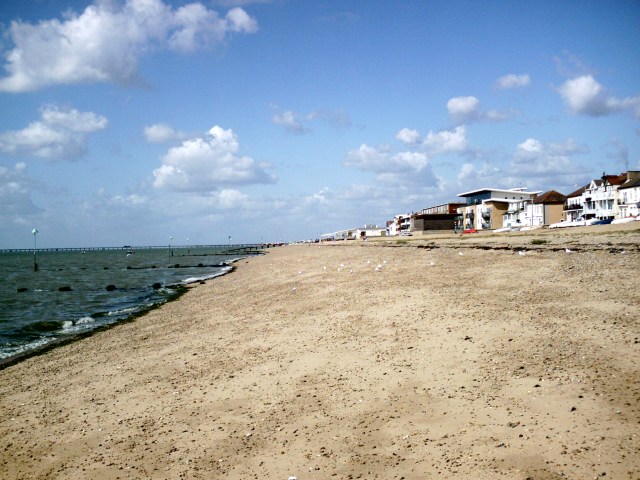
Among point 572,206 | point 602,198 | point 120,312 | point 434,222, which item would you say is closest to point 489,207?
point 434,222

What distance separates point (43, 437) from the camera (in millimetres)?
7629

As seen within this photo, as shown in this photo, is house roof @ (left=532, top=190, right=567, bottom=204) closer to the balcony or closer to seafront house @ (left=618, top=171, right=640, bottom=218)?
the balcony

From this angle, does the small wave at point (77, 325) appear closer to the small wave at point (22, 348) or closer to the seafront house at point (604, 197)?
the small wave at point (22, 348)

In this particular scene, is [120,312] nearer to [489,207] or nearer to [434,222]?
[434,222]

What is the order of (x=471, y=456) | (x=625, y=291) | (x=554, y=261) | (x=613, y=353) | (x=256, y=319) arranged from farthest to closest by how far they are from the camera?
1. (x=554, y=261)
2. (x=256, y=319)
3. (x=625, y=291)
4. (x=613, y=353)
5. (x=471, y=456)

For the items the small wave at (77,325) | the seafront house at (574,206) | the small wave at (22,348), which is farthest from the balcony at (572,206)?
the small wave at (22,348)

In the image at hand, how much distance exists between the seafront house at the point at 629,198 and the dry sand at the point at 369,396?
65.7m

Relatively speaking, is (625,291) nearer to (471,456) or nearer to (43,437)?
(471,456)

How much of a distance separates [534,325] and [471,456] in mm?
4936

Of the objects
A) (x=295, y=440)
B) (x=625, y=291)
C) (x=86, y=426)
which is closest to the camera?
(x=295, y=440)

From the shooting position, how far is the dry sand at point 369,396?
5410 mm

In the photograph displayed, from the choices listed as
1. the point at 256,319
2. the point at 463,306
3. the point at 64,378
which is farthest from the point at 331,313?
the point at 64,378

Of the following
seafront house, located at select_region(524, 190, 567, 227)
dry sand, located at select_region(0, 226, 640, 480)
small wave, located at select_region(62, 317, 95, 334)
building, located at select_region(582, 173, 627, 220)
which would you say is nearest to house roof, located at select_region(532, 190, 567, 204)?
seafront house, located at select_region(524, 190, 567, 227)

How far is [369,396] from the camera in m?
7.27
